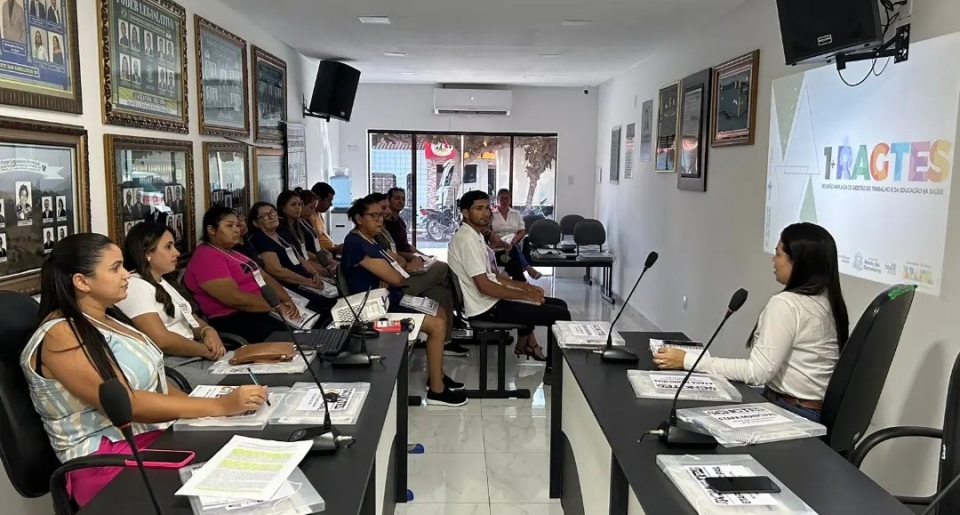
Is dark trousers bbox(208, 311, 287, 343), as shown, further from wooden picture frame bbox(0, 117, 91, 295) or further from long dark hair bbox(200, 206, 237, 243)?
wooden picture frame bbox(0, 117, 91, 295)

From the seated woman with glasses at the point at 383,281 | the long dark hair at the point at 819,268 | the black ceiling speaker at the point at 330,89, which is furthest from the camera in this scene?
the black ceiling speaker at the point at 330,89

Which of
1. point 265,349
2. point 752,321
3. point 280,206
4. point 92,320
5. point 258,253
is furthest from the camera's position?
point 280,206

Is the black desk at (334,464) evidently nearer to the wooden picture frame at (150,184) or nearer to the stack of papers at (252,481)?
the stack of papers at (252,481)

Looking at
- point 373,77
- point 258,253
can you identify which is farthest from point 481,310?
point 373,77

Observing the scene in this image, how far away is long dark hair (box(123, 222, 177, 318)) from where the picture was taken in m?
2.91

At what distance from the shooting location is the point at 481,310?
436 centimetres

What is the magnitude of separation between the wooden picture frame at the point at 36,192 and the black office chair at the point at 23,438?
62 cm

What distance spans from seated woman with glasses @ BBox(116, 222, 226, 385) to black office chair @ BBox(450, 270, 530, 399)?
165cm

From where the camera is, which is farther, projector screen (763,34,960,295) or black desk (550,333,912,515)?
projector screen (763,34,960,295)

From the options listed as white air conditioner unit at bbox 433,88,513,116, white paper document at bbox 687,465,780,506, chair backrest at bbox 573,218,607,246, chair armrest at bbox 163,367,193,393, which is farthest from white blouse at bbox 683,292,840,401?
white air conditioner unit at bbox 433,88,513,116

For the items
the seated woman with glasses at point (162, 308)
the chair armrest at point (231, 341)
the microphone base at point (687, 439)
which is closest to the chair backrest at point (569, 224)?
the chair armrest at point (231, 341)

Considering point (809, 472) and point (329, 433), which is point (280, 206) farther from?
point (809, 472)

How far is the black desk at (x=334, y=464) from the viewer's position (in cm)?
148

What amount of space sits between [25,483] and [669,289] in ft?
16.7
